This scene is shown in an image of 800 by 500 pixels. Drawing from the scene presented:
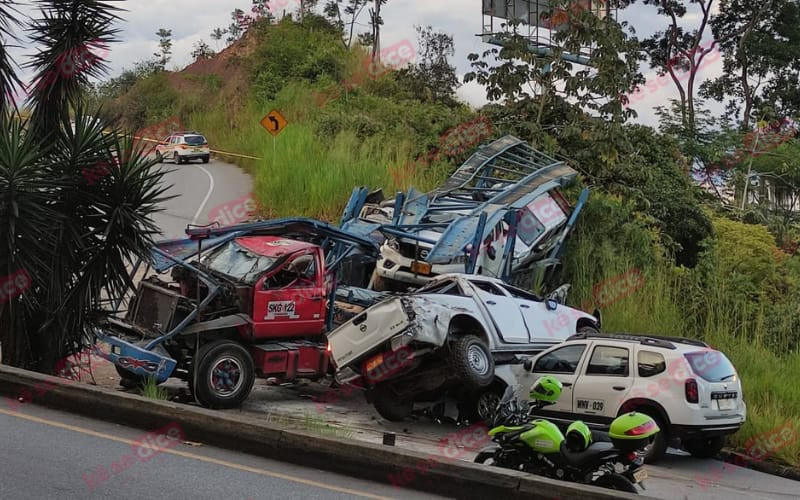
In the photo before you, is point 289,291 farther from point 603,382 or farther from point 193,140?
point 193,140

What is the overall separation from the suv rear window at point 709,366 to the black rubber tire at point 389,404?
12.9ft

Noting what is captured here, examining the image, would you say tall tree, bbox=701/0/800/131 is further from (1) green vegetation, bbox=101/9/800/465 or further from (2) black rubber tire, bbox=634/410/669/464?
(2) black rubber tire, bbox=634/410/669/464

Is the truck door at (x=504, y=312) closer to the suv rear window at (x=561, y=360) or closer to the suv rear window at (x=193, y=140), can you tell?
the suv rear window at (x=561, y=360)

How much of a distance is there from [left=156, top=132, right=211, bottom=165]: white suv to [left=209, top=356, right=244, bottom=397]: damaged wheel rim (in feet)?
110

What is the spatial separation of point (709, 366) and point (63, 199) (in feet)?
27.9

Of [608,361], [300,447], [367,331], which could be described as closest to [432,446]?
[367,331]

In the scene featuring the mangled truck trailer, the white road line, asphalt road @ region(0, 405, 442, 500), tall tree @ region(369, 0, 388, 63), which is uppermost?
tall tree @ region(369, 0, 388, 63)

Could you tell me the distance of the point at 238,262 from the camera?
14.3 metres

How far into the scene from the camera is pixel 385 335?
12766 mm

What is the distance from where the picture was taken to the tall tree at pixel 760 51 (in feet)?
139

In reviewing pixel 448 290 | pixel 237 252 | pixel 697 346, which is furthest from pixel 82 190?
pixel 697 346

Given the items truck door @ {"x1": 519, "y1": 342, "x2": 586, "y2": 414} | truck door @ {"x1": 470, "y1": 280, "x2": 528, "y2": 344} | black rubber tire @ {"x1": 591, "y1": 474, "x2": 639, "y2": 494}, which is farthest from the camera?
truck door @ {"x1": 470, "y1": 280, "x2": 528, "y2": 344}

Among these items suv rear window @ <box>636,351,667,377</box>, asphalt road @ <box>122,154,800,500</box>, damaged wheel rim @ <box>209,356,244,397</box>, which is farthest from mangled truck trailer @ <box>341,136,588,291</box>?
damaged wheel rim @ <box>209,356,244,397</box>

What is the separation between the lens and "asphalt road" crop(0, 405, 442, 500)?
24.0ft
